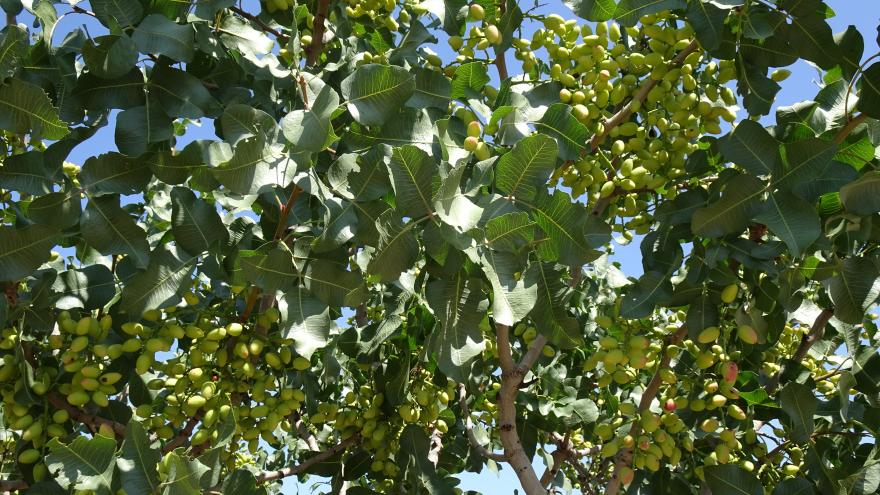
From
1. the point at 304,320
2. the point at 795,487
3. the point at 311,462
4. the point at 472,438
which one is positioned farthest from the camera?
the point at 472,438

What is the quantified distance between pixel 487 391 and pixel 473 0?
4.41ft

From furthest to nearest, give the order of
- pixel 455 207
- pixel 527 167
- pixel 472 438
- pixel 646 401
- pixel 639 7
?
pixel 472 438 → pixel 646 401 → pixel 639 7 → pixel 527 167 → pixel 455 207

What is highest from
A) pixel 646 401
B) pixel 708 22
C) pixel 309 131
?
pixel 708 22

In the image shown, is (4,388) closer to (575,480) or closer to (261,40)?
(261,40)

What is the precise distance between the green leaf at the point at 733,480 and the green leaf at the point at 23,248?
5.05ft

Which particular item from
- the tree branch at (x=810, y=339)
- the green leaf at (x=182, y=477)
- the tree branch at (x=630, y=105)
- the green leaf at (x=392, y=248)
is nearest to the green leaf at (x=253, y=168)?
the green leaf at (x=392, y=248)

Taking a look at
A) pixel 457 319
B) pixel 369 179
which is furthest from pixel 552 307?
pixel 369 179

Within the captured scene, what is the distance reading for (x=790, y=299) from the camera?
5.54ft

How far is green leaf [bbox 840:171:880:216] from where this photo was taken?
4.99ft

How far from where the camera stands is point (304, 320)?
56.0 inches

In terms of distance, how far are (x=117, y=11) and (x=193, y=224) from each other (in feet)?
1.39

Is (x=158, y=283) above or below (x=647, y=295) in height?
below

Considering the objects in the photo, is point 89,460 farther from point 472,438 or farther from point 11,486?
point 472,438

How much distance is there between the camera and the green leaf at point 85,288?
1.82m
